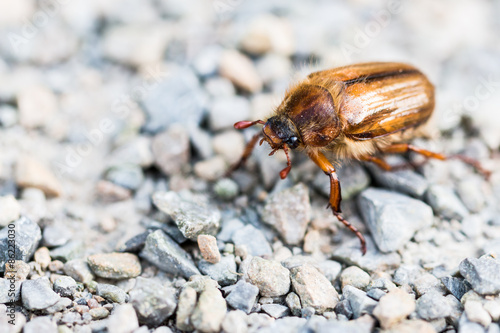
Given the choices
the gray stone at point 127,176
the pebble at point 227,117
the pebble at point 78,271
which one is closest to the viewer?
the pebble at point 78,271

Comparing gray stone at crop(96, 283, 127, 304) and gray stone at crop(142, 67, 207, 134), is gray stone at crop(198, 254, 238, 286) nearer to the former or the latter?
gray stone at crop(96, 283, 127, 304)

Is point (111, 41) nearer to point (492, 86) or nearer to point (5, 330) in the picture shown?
point (5, 330)

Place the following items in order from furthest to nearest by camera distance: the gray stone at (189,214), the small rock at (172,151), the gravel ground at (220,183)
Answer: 1. the small rock at (172,151)
2. the gray stone at (189,214)
3. the gravel ground at (220,183)

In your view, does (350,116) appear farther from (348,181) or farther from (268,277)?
(268,277)

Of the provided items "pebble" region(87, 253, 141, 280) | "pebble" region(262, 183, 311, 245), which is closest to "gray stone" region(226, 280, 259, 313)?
"pebble" region(262, 183, 311, 245)

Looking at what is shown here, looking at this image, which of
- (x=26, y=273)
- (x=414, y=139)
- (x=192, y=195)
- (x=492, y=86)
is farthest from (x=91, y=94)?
(x=492, y=86)

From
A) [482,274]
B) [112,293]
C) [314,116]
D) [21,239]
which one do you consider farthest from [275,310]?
[21,239]

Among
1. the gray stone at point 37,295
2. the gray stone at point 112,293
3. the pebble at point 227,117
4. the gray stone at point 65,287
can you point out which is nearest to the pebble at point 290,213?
the pebble at point 227,117

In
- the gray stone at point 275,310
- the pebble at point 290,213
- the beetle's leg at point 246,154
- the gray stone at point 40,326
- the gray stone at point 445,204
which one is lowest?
the gray stone at point 40,326

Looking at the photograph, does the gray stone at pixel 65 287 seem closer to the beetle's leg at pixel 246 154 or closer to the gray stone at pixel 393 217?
the beetle's leg at pixel 246 154
